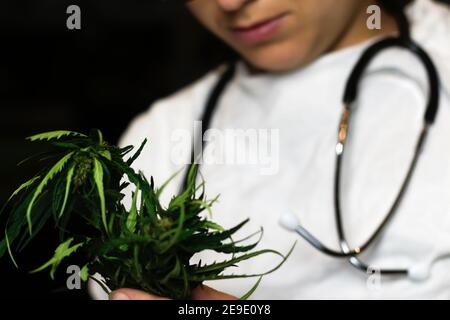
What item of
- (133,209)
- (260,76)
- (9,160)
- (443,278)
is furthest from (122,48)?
(133,209)

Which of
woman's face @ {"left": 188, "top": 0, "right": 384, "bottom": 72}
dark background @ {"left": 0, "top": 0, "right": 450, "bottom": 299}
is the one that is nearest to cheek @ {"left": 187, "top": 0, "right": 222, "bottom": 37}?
woman's face @ {"left": 188, "top": 0, "right": 384, "bottom": 72}

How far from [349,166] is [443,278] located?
138 millimetres

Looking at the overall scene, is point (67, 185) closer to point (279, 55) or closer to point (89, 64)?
point (279, 55)

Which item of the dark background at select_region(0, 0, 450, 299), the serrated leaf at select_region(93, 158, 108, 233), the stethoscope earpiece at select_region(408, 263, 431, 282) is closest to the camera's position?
the serrated leaf at select_region(93, 158, 108, 233)

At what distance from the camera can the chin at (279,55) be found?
0.64m

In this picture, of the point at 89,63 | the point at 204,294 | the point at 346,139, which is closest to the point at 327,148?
the point at 346,139

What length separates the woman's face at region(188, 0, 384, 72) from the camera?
24.0 inches

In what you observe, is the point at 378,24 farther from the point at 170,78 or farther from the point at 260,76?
the point at 170,78

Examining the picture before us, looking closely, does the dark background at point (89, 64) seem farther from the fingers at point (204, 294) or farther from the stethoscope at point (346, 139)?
the fingers at point (204, 294)

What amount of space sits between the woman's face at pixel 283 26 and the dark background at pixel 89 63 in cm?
61

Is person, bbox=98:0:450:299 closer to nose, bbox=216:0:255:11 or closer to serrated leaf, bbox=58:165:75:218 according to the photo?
nose, bbox=216:0:255:11

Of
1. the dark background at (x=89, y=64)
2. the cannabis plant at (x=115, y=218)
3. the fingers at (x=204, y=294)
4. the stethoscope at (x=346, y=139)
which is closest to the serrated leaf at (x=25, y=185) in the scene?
the cannabis plant at (x=115, y=218)

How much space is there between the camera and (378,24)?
0.69 metres

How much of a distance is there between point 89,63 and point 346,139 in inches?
30.9
